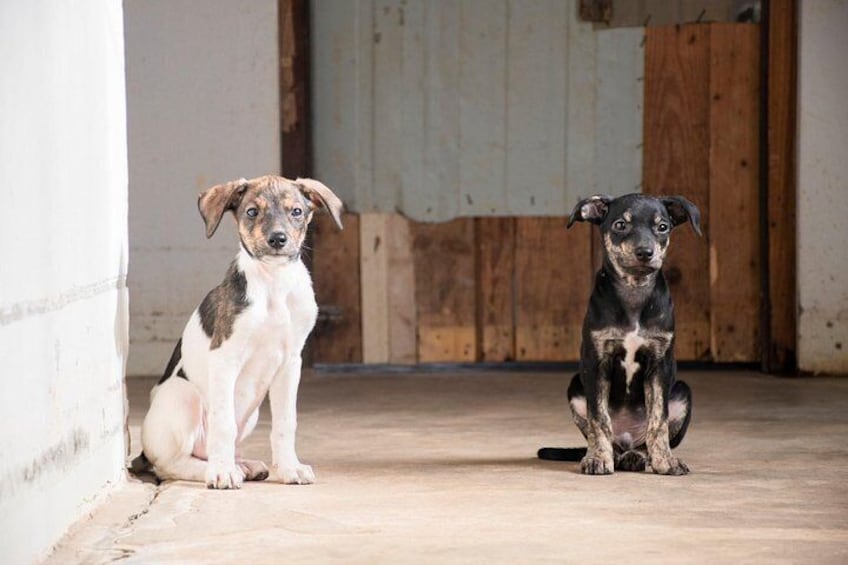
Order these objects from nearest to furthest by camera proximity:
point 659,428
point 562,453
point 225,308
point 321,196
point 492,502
A: point 492,502, point 225,308, point 321,196, point 659,428, point 562,453

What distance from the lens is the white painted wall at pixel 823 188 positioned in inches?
320

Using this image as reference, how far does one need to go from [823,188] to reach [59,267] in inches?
220

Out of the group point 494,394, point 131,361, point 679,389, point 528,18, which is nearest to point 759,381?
point 494,394

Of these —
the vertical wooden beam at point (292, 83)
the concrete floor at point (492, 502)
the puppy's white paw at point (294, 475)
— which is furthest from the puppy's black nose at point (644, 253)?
the vertical wooden beam at point (292, 83)

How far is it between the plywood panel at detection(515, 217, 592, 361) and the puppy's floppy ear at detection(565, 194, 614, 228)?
3.33 metres

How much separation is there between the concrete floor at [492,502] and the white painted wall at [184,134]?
168 centimetres

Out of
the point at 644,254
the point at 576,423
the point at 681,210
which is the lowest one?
the point at 576,423

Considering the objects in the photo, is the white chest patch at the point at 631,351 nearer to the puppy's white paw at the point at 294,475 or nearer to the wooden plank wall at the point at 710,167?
the puppy's white paw at the point at 294,475

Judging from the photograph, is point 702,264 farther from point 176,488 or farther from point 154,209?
point 176,488

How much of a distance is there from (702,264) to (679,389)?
353cm

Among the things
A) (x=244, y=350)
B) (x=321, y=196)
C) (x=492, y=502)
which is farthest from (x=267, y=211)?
(x=492, y=502)

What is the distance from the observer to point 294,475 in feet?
15.3

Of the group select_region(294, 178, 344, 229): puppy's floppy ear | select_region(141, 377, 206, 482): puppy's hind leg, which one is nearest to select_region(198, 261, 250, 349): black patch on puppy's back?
select_region(141, 377, 206, 482): puppy's hind leg

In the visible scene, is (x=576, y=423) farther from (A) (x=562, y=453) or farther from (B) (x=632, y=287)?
(B) (x=632, y=287)
